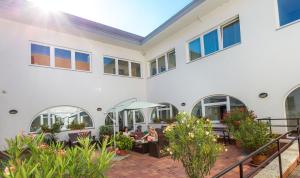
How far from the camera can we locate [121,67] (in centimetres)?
1522

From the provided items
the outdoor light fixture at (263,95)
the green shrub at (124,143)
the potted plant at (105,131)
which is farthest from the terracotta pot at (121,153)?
the outdoor light fixture at (263,95)

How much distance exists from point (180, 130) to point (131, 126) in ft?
37.1

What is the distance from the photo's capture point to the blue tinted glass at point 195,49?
11.9 m

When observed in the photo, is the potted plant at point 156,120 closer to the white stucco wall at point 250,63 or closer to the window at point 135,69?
the white stucco wall at point 250,63

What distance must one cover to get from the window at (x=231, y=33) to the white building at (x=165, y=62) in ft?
0.17

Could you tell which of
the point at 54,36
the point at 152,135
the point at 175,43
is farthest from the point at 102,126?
the point at 175,43

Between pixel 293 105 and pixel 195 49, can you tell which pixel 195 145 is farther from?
pixel 195 49

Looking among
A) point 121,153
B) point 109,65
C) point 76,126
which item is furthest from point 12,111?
point 109,65

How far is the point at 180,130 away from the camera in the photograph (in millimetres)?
4348

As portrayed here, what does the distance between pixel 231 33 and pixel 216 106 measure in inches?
160

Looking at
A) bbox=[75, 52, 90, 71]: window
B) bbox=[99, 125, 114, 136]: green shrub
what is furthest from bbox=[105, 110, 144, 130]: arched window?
bbox=[75, 52, 90, 71]: window

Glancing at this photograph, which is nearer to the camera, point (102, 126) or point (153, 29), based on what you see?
point (102, 126)

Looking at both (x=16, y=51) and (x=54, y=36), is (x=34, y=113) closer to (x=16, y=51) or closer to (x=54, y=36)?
(x=16, y=51)

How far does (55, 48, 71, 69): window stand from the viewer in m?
12.0
